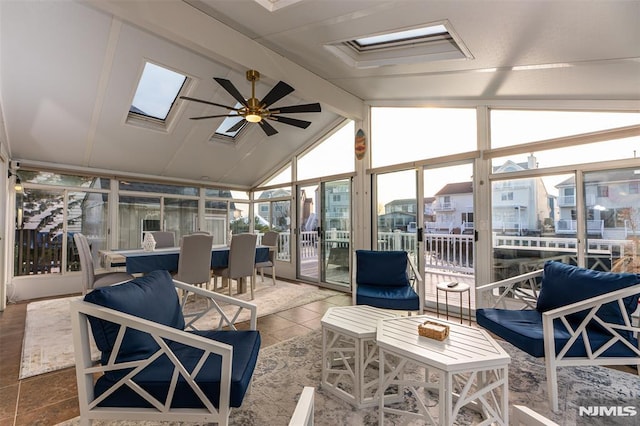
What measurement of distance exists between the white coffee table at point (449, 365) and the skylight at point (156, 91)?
3845 mm

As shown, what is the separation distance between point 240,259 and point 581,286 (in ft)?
12.3

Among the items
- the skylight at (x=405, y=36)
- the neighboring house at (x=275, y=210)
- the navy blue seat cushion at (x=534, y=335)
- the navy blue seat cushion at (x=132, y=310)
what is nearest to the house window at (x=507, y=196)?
the navy blue seat cushion at (x=534, y=335)

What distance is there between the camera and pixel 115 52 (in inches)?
118

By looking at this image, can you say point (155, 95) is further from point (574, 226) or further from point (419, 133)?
point (574, 226)

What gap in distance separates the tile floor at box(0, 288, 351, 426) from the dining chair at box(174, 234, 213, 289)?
1.04m

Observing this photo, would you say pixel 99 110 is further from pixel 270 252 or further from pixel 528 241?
pixel 528 241

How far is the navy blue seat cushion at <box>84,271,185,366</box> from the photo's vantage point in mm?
1419

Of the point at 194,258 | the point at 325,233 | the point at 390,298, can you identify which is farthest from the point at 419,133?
the point at 194,258

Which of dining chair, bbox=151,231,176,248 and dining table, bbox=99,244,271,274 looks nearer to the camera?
dining table, bbox=99,244,271,274

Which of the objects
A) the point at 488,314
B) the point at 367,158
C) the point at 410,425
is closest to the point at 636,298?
the point at 488,314

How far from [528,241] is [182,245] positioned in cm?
407

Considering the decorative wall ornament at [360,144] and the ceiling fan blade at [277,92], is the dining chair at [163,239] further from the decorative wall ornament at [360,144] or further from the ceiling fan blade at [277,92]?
the decorative wall ornament at [360,144]

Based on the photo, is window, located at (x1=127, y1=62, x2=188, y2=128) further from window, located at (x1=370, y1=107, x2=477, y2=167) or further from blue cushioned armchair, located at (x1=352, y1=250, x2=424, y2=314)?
blue cushioned armchair, located at (x1=352, y1=250, x2=424, y2=314)

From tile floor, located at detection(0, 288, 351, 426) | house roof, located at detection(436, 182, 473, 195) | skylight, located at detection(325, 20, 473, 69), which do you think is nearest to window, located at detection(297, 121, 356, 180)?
house roof, located at detection(436, 182, 473, 195)
